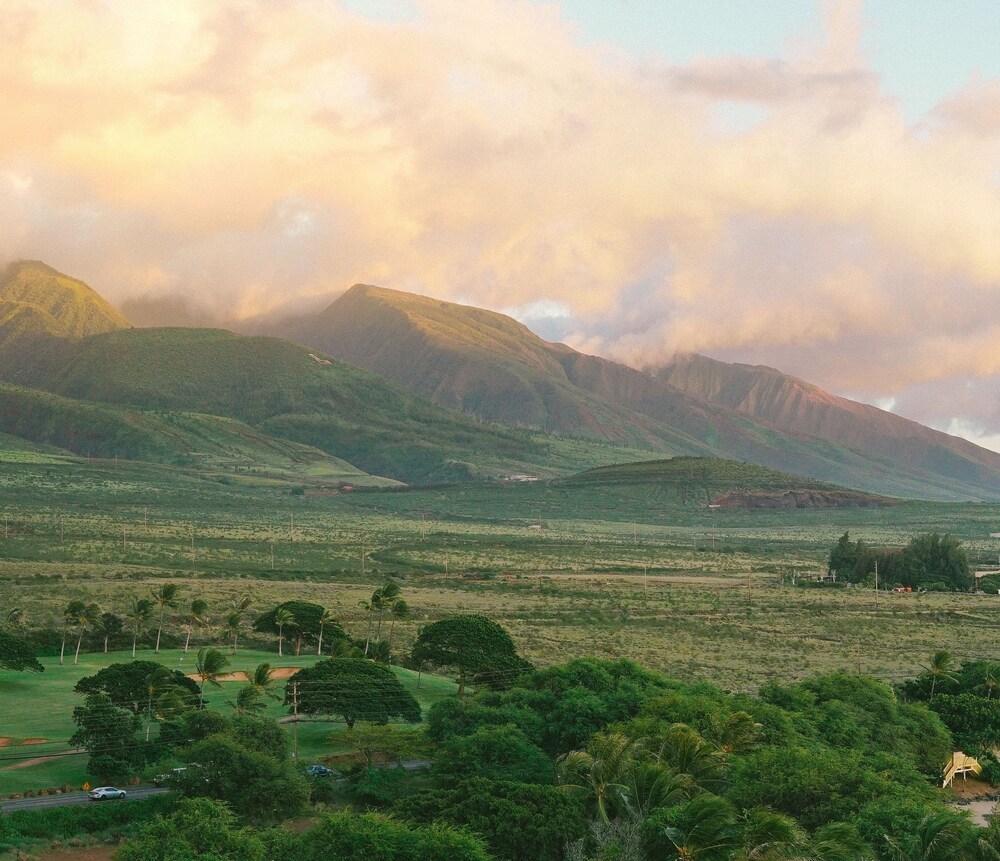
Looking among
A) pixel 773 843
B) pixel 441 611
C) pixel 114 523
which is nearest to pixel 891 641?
pixel 441 611

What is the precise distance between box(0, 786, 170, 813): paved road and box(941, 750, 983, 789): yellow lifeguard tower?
30766 millimetres

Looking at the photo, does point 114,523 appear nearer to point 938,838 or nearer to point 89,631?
point 89,631

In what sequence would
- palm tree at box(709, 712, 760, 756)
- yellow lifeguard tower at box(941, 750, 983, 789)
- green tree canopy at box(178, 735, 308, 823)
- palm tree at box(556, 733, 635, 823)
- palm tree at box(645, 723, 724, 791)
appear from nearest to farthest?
palm tree at box(556, 733, 635, 823) → palm tree at box(645, 723, 724, 791) → green tree canopy at box(178, 735, 308, 823) → palm tree at box(709, 712, 760, 756) → yellow lifeguard tower at box(941, 750, 983, 789)

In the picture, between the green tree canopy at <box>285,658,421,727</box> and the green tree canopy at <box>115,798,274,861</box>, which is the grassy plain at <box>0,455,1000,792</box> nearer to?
the green tree canopy at <box>285,658,421,727</box>

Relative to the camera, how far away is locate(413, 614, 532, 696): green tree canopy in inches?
2382

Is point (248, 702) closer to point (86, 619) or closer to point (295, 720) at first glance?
point (295, 720)

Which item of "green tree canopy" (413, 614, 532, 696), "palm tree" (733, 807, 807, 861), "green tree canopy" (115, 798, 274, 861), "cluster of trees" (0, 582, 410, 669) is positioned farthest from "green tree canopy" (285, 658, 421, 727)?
"palm tree" (733, 807, 807, 861)

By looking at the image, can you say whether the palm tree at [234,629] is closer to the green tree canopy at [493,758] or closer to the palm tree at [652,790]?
the green tree canopy at [493,758]

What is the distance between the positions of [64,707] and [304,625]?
754 inches

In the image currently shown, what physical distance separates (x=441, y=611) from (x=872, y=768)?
54.3m

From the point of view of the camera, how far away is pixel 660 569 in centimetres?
14438

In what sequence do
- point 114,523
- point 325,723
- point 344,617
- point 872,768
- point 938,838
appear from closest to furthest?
point 938,838 → point 872,768 → point 325,723 → point 344,617 → point 114,523

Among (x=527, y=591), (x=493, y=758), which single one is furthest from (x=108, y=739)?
(x=527, y=591)

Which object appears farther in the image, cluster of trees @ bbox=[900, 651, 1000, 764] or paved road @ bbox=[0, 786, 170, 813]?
cluster of trees @ bbox=[900, 651, 1000, 764]
